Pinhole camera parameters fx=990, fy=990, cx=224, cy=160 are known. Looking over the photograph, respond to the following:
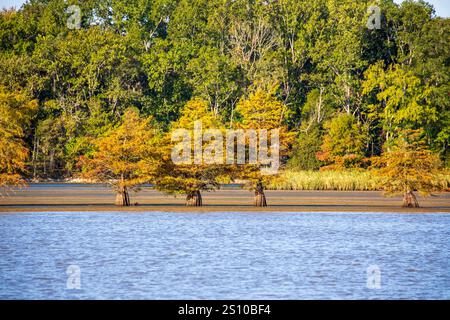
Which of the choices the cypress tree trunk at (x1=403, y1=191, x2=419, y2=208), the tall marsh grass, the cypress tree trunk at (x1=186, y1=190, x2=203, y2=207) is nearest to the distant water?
the cypress tree trunk at (x1=403, y1=191, x2=419, y2=208)

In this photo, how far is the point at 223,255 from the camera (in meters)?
37.2

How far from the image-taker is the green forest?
92.7 metres

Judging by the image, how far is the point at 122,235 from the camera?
144ft

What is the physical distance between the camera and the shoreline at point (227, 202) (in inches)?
2184

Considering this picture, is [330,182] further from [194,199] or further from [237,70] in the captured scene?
[237,70]

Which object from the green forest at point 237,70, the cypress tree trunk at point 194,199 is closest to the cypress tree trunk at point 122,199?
the cypress tree trunk at point 194,199

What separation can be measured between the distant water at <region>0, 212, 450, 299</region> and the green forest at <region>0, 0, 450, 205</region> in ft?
119

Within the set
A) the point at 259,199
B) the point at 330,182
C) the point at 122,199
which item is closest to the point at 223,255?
the point at 122,199

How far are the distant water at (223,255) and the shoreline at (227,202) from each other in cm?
98

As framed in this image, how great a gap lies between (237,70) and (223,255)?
65.9 m

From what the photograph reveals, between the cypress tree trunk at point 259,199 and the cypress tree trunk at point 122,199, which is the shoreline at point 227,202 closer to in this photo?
the cypress tree trunk at point 259,199

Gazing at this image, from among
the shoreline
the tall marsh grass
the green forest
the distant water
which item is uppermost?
the green forest

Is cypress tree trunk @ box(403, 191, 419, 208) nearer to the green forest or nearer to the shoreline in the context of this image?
the shoreline
